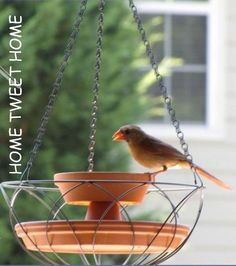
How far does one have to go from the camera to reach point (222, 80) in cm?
554

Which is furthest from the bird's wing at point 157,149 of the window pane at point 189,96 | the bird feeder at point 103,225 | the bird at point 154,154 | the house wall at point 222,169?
the window pane at point 189,96

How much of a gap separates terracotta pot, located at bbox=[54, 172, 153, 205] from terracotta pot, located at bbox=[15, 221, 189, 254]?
122 mm

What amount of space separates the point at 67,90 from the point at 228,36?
1.32 metres

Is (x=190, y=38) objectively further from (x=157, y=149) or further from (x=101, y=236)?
(x=101, y=236)

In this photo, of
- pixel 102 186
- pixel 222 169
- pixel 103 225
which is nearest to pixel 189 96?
pixel 222 169

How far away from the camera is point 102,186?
2678 millimetres

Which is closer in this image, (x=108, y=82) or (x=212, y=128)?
(x=108, y=82)

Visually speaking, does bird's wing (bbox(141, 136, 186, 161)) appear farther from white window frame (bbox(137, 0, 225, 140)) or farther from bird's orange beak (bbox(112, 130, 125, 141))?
white window frame (bbox(137, 0, 225, 140))

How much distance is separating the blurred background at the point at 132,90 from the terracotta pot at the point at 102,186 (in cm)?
164

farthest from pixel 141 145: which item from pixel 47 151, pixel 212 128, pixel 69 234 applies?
pixel 212 128

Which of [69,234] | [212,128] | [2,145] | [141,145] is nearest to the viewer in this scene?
[69,234]

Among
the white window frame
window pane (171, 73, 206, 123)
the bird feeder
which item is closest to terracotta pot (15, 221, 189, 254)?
the bird feeder

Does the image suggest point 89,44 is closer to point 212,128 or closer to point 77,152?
point 77,152

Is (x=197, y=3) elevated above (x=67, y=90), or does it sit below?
above
